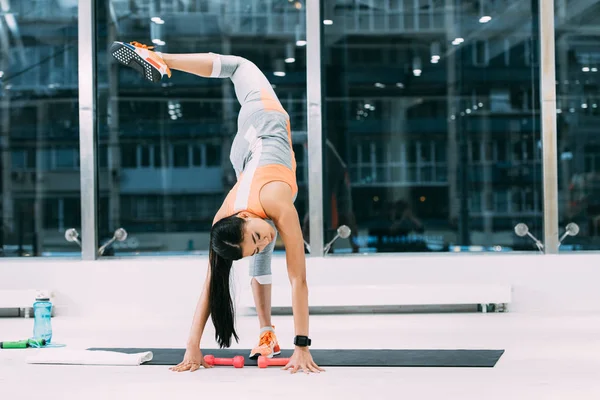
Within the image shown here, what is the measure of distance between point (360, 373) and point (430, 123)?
3.79m

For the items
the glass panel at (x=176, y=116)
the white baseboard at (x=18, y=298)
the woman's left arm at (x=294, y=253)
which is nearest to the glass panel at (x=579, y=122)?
the glass panel at (x=176, y=116)

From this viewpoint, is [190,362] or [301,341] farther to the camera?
[190,362]

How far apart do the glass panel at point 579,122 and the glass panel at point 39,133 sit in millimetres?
4112

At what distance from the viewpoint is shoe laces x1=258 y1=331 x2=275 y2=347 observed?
13.3 feet

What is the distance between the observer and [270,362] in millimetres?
3822

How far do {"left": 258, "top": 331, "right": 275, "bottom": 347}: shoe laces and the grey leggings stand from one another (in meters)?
0.25

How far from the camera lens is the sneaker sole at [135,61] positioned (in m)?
4.07

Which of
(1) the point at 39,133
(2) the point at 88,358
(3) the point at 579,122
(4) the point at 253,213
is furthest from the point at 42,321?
(3) the point at 579,122

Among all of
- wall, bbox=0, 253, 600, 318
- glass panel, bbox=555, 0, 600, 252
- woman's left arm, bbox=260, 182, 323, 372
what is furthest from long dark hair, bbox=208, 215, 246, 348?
glass panel, bbox=555, 0, 600, 252

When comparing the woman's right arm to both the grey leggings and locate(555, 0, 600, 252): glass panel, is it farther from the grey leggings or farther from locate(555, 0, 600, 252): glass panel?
locate(555, 0, 600, 252): glass panel

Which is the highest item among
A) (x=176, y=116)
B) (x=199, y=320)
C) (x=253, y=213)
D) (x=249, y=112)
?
(x=176, y=116)

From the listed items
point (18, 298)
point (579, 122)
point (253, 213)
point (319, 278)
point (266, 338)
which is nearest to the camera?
point (253, 213)

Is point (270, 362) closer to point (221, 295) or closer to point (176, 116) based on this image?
point (221, 295)

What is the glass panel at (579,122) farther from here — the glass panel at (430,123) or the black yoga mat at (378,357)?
the black yoga mat at (378,357)
